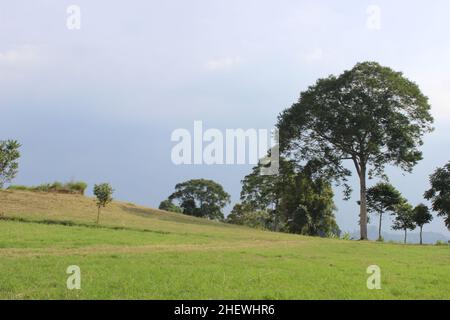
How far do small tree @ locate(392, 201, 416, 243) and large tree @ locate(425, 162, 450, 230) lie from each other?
5.44 m

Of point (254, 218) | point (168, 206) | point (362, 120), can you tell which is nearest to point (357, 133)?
point (362, 120)

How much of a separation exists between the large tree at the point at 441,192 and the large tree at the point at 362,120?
367 inches

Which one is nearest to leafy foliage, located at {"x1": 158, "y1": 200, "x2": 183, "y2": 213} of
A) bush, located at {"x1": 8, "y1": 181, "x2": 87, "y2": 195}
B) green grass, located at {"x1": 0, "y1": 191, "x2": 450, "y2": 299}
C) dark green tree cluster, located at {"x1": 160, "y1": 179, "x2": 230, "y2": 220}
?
dark green tree cluster, located at {"x1": 160, "y1": 179, "x2": 230, "y2": 220}

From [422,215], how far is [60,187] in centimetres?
4426

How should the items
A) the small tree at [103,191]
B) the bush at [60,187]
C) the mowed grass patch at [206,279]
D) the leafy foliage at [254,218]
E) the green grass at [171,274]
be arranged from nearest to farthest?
the mowed grass patch at [206,279]
the green grass at [171,274]
the small tree at [103,191]
the bush at [60,187]
the leafy foliage at [254,218]

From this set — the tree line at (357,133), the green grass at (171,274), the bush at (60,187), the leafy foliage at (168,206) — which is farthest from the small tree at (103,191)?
the leafy foliage at (168,206)

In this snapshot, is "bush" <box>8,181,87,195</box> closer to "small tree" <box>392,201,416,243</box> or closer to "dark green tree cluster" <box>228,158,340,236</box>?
"dark green tree cluster" <box>228,158,340,236</box>

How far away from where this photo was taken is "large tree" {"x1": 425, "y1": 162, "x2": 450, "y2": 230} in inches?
2170

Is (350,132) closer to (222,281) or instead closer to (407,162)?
(407,162)

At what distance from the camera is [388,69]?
49.8 meters

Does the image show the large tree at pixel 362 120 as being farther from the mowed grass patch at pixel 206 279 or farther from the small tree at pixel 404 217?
the mowed grass patch at pixel 206 279

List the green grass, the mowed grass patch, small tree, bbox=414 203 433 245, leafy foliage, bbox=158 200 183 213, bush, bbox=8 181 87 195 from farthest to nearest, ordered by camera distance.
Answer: leafy foliage, bbox=158 200 183 213 < small tree, bbox=414 203 433 245 < bush, bbox=8 181 87 195 < the green grass < the mowed grass patch

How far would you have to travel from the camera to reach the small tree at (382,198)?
6153 centimetres
